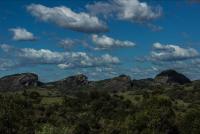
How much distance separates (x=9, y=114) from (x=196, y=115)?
77094 millimetres

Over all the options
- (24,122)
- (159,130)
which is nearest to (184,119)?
(159,130)

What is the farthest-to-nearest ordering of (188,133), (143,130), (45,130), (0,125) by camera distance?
(188,133)
(143,130)
(0,125)
(45,130)

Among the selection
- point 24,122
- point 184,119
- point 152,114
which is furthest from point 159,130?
point 24,122

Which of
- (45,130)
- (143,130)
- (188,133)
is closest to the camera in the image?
(45,130)

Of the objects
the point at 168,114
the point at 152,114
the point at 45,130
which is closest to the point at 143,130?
the point at 152,114

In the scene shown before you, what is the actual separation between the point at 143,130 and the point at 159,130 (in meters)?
8.36

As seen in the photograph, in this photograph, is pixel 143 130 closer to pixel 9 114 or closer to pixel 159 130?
pixel 159 130

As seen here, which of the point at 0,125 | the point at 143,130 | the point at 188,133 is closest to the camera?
the point at 0,125

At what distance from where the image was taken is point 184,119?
199 metres

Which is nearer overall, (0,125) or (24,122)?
(0,125)

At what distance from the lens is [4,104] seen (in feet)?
604

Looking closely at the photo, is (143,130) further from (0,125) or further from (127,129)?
(0,125)

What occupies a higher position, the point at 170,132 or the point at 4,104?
the point at 4,104

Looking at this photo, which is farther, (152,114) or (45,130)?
(152,114)
